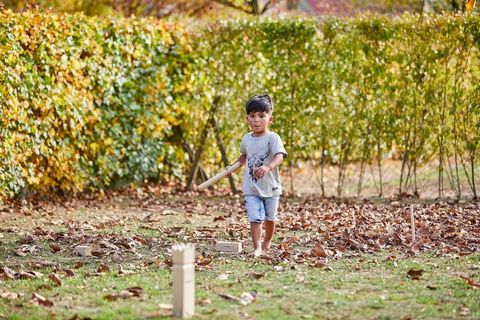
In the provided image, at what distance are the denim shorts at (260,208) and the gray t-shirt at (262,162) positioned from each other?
53 millimetres

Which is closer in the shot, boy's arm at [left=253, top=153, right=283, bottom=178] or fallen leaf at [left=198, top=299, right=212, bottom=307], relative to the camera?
fallen leaf at [left=198, top=299, right=212, bottom=307]

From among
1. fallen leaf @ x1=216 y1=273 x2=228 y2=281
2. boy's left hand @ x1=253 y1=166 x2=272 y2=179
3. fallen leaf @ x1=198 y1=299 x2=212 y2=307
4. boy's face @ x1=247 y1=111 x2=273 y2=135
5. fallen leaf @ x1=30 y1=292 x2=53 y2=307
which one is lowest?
fallen leaf @ x1=216 y1=273 x2=228 y2=281

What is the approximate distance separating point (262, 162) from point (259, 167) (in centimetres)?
17

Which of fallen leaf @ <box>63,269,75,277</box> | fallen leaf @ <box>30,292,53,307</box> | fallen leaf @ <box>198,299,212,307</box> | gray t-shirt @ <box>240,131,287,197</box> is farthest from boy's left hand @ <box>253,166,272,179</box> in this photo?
fallen leaf @ <box>30,292,53,307</box>

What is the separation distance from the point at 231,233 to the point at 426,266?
266 cm

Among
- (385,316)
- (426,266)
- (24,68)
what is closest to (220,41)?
(24,68)

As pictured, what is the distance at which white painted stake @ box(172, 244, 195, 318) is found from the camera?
16.9 feet

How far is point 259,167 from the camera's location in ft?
25.5

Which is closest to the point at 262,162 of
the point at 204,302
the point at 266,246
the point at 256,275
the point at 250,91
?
the point at 266,246

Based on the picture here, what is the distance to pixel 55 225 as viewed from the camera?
10008mm

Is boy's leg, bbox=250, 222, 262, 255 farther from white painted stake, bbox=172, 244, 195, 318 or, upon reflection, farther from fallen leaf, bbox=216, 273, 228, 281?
white painted stake, bbox=172, 244, 195, 318

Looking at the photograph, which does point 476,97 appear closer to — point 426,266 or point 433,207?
point 433,207

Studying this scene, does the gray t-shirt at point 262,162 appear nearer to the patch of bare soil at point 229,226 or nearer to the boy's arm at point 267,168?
the boy's arm at point 267,168

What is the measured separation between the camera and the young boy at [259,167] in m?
7.81
